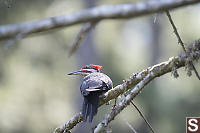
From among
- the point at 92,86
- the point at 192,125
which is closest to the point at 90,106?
the point at 92,86

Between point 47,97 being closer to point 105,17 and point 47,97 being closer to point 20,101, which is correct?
point 20,101

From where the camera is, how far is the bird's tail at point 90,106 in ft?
16.3

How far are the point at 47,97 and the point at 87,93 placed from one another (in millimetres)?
13305

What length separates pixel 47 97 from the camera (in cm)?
1844

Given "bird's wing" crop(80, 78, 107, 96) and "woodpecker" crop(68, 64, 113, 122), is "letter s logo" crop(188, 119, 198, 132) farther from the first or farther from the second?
"bird's wing" crop(80, 78, 107, 96)

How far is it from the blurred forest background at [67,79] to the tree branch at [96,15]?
10719 mm

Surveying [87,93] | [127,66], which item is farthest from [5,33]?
[127,66]

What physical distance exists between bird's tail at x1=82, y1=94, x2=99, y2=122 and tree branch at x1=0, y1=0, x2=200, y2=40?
2.12 metres

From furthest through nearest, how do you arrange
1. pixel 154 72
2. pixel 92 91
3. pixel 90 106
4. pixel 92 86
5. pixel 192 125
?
pixel 92 86 → pixel 92 91 → pixel 90 106 → pixel 192 125 → pixel 154 72

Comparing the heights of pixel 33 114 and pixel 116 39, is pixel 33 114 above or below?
below

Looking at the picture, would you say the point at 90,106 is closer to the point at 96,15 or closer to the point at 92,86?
the point at 92,86

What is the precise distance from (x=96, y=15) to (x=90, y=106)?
7.63 feet

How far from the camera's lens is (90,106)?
5094 mm

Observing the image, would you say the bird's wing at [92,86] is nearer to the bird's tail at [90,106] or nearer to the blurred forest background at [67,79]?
the bird's tail at [90,106]
